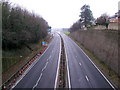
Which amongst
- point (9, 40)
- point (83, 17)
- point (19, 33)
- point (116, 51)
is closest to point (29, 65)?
point (9, 40)

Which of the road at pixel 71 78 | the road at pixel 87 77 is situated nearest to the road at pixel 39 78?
the road at pixel 71 78

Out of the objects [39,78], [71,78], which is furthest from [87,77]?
[39,78]

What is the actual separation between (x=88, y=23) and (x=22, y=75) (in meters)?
63.1

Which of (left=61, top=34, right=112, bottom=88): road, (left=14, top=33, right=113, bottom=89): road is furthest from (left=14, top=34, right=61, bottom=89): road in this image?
Result: (left=61, top=34, right=112, bottom=88): road

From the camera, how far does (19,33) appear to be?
30484 mm

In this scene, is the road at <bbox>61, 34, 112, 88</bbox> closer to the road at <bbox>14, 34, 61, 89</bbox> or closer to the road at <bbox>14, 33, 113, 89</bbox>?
the road at <bbox>14, 33, 113, 89</bbox>

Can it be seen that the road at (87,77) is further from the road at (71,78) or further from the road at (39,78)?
the road at (39,78)

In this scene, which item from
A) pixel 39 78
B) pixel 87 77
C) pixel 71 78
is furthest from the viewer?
pixel 87 77

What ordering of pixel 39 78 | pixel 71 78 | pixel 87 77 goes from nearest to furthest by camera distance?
pixel 39 78, pixel 71 78, pixel 87 77

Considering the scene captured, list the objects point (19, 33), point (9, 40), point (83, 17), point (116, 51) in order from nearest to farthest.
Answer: point (116, 51) < point (9, 40) < point (19, 33) < point (83, 17)

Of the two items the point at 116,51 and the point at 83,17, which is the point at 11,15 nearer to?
the point at 116,51

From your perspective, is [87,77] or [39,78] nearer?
[39,78]

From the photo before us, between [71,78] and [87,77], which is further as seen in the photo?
[87,77]

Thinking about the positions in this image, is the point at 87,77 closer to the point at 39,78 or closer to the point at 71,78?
the point at 71,78
